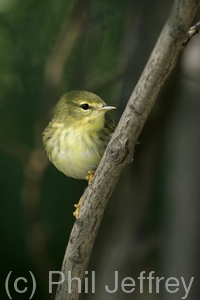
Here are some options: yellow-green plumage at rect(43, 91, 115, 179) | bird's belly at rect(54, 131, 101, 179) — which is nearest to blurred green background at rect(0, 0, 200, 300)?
yellow-green plumage at rect(43, 91, 115, 179)

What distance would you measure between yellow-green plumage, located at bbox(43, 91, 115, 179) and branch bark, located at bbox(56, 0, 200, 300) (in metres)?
0.47

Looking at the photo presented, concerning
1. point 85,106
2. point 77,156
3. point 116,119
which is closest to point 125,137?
point 77,156

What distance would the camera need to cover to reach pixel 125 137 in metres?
1.23

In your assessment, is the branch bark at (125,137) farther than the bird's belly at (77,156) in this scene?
No

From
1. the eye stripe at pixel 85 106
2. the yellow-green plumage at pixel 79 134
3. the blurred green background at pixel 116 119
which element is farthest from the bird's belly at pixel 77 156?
the blurred green background at pixel 116 119

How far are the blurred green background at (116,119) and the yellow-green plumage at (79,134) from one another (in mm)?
300

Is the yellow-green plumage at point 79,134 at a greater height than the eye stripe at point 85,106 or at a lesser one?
lesser

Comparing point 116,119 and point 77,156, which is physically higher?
point 116,119

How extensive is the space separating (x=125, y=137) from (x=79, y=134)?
35.7 inches

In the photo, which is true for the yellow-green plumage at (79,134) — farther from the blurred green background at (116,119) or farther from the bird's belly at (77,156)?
the blurred green background at (116,119)

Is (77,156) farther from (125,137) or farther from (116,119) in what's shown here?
(125,137)

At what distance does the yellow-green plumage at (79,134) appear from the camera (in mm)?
2066

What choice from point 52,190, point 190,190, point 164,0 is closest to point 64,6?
point 164,0

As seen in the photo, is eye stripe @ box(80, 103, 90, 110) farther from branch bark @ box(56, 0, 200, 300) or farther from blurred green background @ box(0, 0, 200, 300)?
branch bark @ box(56, 0, 200, 300)
